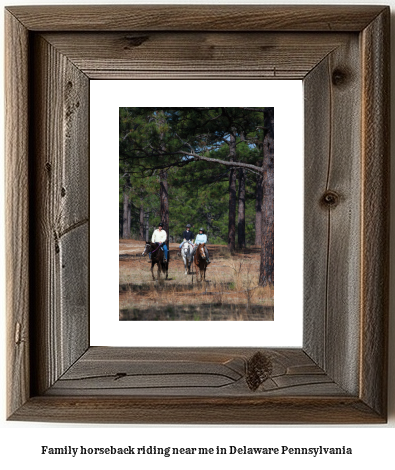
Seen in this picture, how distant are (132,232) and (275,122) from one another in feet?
0.87

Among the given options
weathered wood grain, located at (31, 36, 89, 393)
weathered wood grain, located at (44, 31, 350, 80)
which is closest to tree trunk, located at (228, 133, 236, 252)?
weathered wood grain, located at (44, 31, 350, 80)

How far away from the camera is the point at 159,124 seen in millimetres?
740

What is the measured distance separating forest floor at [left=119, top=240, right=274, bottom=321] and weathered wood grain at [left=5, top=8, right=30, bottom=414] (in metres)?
0.14

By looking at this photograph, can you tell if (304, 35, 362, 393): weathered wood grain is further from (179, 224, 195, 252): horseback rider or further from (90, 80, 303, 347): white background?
(179, 224, 195, 252): horseback rider

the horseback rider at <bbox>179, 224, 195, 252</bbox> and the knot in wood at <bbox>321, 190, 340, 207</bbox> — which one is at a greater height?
the knot in wood at <bbox>321, 190, 340, 207</bbox>

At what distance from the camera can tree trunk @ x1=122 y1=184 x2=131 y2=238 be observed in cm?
74

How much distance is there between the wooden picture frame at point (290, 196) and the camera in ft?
2.34

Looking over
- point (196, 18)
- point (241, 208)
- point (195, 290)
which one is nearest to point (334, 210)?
point (241, 208)

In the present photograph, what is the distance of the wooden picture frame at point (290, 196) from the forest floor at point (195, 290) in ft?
0.17

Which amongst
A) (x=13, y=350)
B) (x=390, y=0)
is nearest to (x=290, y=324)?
(x=13, y=350)

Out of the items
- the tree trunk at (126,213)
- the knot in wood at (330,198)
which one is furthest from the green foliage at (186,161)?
the knot in wood at (330,198)
